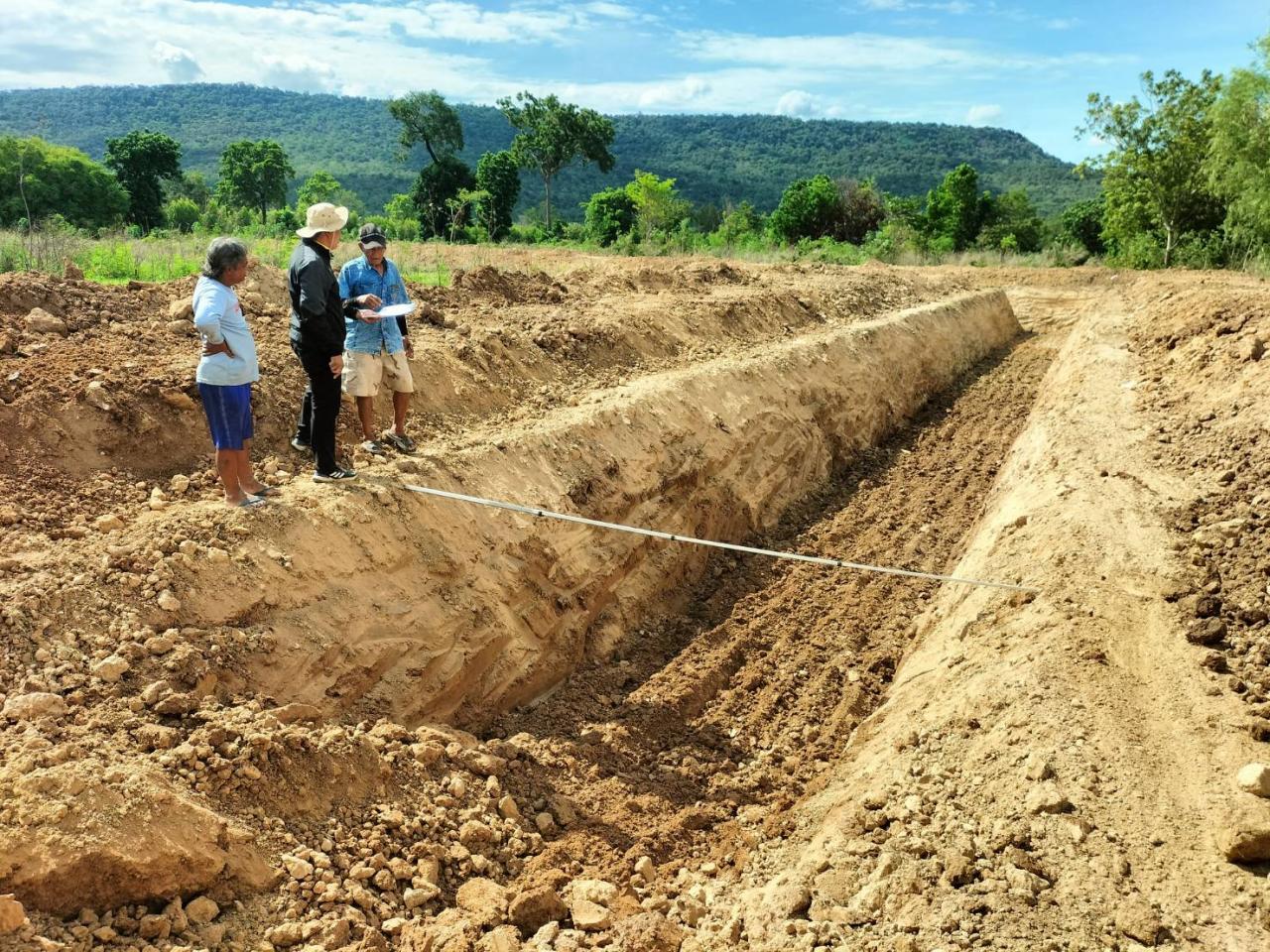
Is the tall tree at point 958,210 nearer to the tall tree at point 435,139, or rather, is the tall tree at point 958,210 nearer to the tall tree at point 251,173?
the tall tree at point 435,139

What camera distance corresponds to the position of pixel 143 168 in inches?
1758

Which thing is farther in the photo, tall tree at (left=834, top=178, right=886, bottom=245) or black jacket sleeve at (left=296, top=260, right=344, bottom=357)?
tall tree at (left=834, top=178, right=886, bottom=245)

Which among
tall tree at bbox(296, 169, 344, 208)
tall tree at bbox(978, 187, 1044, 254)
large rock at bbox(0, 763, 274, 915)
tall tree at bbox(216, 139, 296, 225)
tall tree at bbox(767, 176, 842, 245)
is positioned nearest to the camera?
large rock at bbox(0, 763, 274, 915)

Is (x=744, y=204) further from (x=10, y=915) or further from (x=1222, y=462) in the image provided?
(x=10, y=915)

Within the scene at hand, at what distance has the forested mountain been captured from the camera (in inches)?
3937

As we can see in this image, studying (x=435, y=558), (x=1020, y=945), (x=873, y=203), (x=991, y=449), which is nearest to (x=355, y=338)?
(x=435, y=558)

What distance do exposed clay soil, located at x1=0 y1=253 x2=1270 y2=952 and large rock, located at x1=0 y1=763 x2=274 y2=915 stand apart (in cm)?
1

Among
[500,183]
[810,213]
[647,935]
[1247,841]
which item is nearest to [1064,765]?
[1247,841]

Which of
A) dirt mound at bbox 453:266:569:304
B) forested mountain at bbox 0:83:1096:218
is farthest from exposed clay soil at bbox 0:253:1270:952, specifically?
forested mountain at bbox 0:83:1096:218

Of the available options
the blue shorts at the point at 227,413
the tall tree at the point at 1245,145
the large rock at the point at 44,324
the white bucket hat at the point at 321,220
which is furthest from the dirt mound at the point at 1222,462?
the tall tree at the point at 1245,145

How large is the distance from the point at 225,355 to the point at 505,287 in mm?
6962

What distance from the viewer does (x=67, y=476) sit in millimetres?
5457

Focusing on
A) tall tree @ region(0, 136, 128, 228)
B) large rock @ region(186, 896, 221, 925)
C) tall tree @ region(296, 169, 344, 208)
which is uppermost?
tall tree @ region(296, 169, 344, 208)

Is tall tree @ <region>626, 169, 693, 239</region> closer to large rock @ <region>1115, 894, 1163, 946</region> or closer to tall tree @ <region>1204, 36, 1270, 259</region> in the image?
tall tree @ <region>1204, 36, 1270, 259</region>
